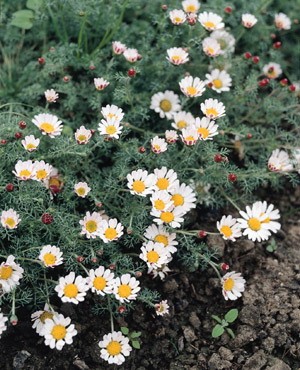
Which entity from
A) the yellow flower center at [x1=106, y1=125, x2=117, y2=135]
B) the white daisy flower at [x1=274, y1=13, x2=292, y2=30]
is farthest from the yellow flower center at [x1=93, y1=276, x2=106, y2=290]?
the white daisy flower at [x1=274, y1=13, x2=292, y2=30]

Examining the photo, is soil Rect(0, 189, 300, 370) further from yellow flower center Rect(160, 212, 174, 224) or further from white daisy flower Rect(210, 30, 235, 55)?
white daisy flower Rect(210, 30, 235, 55)

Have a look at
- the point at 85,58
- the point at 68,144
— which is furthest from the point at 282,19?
the point at 68,144

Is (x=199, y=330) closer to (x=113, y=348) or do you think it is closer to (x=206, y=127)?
(x=113, y=348)

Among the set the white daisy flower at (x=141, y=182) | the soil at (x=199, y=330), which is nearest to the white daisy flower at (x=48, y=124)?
the white daisy flower at (x=141, y=182)

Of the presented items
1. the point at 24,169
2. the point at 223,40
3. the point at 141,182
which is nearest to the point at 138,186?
the point at 141,182

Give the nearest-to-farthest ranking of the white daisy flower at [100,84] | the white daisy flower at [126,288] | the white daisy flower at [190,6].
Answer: the white daisy flower at [126,288] < the white daisy flower at [100,84] < the white daisy flower at [190,6]

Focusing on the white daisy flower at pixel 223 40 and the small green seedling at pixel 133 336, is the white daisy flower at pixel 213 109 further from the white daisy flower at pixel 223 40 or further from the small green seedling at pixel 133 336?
the small green seedling at pixel 133 336

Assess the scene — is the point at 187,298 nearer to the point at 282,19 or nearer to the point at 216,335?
the point at 216,335
